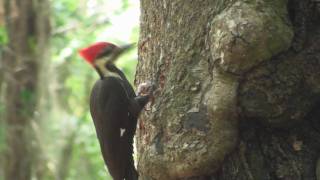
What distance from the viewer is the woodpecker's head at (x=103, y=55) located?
2.95 metres

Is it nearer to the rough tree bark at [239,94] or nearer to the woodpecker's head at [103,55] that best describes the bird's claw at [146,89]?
the rough tree bark at [239,94]

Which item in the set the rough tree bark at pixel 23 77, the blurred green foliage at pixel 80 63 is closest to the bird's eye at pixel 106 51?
the rough tree bark at pixel 23 77

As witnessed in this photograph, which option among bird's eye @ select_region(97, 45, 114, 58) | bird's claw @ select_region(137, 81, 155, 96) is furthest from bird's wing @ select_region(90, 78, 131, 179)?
bird's claw @ select_region(137, 81, 155, 96)

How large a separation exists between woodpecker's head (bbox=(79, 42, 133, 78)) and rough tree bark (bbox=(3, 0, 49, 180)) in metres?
1.94

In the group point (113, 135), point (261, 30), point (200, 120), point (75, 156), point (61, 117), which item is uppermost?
point (261, 30)

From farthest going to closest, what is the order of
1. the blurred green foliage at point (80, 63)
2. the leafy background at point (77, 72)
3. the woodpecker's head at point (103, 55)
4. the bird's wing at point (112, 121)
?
the blurred green foliage at point (80, 63)
the leafy background at point (77, 72)
the woodpecker's head at point (103, 55)
the bird's wing at point (112, 121)

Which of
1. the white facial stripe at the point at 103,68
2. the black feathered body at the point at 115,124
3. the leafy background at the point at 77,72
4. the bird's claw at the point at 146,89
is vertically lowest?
the leafy background at the point at 77,72

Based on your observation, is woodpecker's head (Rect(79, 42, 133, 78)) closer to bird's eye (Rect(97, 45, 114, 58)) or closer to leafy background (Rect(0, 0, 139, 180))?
bird's eye (Rect(97, 45, 114, 58))

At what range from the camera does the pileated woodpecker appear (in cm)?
284

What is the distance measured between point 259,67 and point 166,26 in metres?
0.49

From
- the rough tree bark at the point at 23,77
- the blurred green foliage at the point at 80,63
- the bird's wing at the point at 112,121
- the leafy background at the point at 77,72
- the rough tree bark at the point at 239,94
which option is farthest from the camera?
the blurred green foliage at the point at 80,63

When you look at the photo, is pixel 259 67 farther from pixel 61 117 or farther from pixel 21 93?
pixel 61 117

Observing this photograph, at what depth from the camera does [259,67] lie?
2262 millimetres

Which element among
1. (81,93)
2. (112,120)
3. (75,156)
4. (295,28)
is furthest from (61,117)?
(295,28)
